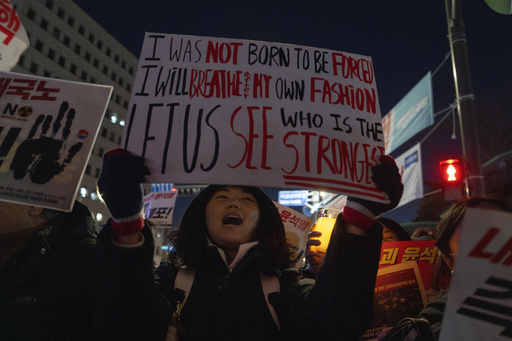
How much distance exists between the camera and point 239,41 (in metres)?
1.96

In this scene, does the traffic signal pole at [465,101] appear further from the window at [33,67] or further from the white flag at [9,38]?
the window at [33,67]

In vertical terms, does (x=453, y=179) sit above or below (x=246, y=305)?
above

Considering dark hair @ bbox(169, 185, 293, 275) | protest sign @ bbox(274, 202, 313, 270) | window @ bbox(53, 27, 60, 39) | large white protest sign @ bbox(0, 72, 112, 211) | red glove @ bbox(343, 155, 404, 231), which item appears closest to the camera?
red glove @ bbox(343, 155, 404, 231)

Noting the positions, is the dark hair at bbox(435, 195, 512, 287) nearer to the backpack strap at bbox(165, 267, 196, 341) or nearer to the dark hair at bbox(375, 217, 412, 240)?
the dark hair at bbox(375, 217, 412, 240)

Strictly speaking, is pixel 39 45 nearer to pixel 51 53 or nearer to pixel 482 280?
pixel 51 53

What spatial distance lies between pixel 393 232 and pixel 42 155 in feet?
9.16

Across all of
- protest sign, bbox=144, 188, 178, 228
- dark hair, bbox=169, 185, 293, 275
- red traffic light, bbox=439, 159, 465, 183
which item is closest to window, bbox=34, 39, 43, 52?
protest sign, bbox=144, 188, 178, 228

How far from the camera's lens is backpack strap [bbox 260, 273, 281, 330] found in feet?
5.99

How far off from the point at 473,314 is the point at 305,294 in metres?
0.91

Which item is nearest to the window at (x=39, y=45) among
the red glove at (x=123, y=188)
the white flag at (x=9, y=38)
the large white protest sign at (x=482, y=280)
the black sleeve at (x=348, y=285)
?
the white flag at (x=9, y=38)

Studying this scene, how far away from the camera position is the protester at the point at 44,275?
66.7 inches

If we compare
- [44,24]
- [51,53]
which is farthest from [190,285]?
[44,24]

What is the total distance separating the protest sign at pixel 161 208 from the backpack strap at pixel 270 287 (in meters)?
7.42

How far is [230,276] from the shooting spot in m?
1.94
